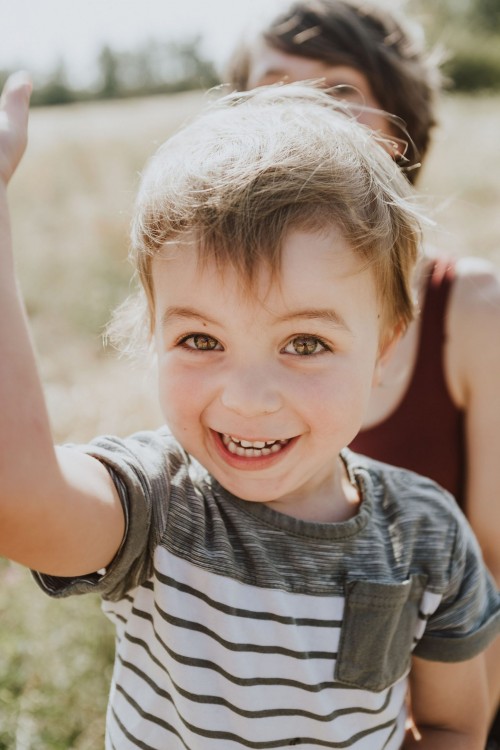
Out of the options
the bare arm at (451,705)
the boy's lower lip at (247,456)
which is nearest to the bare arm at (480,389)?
the bare arm at (451,705)

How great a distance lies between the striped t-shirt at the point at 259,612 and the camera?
4.00 ft

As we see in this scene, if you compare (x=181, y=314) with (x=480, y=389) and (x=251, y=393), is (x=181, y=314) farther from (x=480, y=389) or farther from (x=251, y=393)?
(x=480, y=389)

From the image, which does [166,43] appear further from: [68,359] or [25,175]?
[68,359]

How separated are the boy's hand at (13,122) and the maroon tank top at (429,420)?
1.43 metres

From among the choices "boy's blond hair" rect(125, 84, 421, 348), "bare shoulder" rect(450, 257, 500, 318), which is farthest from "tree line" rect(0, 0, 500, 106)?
"boy's blond hair" rect(125, 84, 421, 348)

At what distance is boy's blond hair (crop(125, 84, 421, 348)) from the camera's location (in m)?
1.17

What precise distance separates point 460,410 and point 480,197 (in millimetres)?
9089

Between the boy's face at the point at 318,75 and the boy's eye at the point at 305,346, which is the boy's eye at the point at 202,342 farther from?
the boy's face at the point at 318,75

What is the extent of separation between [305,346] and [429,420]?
43.0 inches

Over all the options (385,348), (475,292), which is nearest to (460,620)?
(385,348)

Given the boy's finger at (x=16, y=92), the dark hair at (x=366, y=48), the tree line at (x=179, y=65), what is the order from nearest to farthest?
the boy's finger at (x=16, y=92) → the dark hair at (x=366, y=48) → the tree line at (x=179, y=65)

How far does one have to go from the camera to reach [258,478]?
1.24 metres

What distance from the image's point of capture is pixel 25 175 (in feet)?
41.1

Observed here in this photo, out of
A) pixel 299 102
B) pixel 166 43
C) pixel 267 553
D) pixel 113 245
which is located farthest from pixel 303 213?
pixel 166 43
